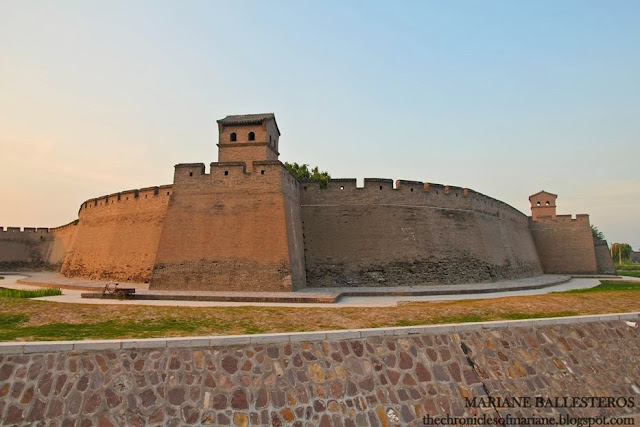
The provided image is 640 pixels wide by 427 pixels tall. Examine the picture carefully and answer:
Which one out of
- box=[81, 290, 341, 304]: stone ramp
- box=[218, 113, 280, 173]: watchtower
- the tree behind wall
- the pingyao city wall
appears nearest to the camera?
box=[81, 290, 341, 304]: stone ramp

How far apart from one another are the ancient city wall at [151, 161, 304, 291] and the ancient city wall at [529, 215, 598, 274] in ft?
64.1

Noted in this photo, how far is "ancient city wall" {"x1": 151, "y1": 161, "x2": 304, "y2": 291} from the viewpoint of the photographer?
13742 millimetres

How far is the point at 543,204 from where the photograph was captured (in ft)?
95.4

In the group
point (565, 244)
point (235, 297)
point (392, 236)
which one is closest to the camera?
point (235, 297)

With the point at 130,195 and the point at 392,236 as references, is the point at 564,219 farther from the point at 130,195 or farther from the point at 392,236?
the point at 130,195

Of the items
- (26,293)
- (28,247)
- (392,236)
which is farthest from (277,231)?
(28,247)

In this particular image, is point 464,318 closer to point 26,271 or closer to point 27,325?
point 27,325

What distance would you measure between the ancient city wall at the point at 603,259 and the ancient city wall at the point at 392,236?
1229 cm

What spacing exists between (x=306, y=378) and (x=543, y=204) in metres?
29.3

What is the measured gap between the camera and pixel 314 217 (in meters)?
17.3

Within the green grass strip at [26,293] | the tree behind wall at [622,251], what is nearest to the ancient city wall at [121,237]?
the green grass strip at [26,293]

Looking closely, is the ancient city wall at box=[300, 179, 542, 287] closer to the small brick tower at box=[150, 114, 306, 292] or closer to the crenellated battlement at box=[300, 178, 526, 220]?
→ the crenellated battlement at box=[300, 178, 526, 220]

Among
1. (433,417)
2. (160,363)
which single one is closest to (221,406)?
(160,363)

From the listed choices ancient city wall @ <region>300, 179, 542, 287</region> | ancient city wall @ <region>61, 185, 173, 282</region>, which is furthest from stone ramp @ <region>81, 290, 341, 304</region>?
ancient city wall @ <region>61, 185, 173, 282</region>
